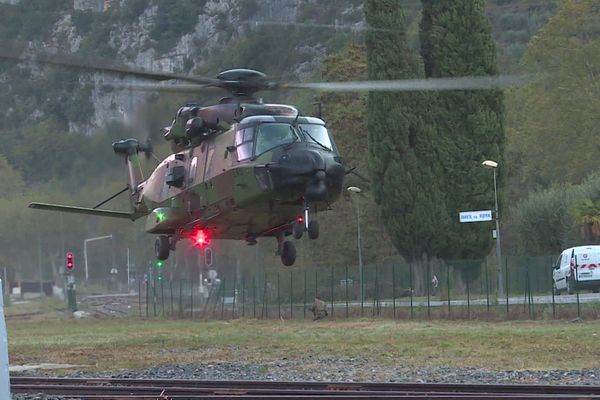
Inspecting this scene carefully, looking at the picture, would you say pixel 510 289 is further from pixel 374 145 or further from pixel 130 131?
pixel 130 131

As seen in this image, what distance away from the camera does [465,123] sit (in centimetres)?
5244

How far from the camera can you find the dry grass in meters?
24.4

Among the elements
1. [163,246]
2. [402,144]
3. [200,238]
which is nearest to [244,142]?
[200,238]

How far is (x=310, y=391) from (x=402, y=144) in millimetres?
36579

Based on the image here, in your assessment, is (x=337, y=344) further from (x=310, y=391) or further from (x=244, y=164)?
(x=310, y=391)

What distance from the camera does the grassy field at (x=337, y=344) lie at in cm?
2439

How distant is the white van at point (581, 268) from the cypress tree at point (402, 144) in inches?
424

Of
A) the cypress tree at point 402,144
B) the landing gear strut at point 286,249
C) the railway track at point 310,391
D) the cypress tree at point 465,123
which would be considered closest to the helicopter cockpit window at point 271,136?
the landing gear strut at point 286,249

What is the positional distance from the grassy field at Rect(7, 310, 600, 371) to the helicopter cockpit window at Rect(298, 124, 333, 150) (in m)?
4.82

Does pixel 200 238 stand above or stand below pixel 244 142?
below

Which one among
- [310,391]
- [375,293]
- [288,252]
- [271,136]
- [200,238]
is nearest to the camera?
[310,391]

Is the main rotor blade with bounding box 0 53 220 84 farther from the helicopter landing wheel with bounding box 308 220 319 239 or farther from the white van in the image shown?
the white van

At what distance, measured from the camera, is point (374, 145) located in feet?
171

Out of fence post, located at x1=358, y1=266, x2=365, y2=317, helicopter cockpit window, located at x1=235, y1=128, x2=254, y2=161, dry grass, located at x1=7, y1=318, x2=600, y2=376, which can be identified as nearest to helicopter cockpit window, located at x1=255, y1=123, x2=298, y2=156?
helicopter cockpit window, located at x1=235, y1=128, x2=254, y2=161
